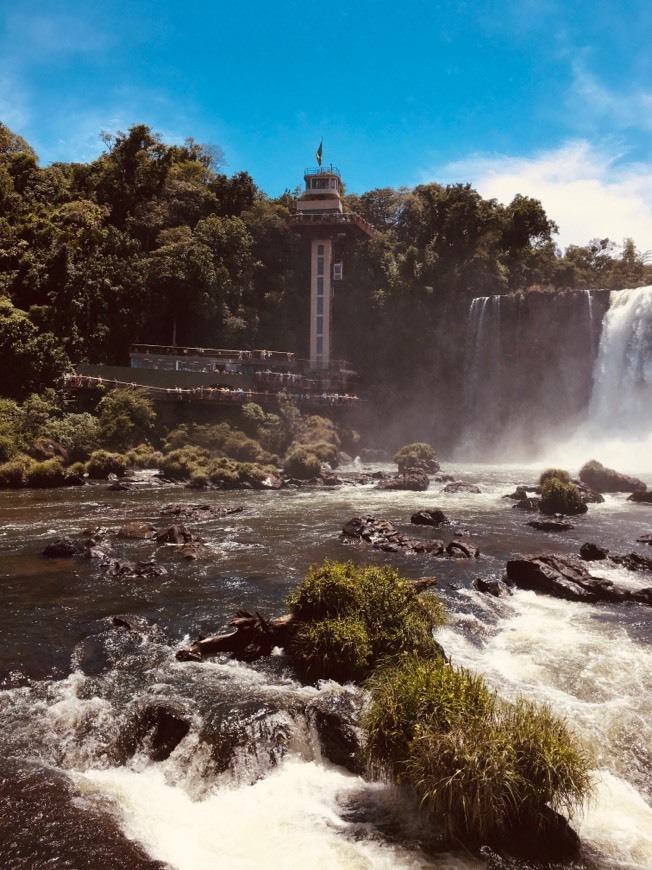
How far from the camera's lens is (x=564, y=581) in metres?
19.3

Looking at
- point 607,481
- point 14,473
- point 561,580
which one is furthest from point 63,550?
point 607,481

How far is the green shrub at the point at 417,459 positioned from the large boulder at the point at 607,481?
37.3ft

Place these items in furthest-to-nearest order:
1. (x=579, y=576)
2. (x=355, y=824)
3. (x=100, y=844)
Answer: (x=579, y=576) < (x=355, y=824) < (x=100, y=844)

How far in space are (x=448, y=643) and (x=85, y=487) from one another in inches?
1110

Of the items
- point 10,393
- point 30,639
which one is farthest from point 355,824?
point 10,393

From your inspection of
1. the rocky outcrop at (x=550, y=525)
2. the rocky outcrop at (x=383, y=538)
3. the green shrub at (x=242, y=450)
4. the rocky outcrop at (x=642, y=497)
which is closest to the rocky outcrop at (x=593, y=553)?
the rocky outcrop at (x=550, y=525)

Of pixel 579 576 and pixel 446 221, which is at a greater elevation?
pixel 446 221

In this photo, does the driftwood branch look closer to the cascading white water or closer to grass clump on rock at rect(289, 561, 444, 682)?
grass clump on rock at rect(289, 561, 444, 682)

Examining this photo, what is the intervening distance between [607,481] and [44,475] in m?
35.0

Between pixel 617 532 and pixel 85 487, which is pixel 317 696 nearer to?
pixel 617 532

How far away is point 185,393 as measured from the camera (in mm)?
49750

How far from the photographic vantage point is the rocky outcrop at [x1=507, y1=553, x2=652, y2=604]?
18.6 metres

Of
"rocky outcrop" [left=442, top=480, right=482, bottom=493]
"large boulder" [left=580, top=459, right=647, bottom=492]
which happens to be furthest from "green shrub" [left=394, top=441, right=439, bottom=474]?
"large boulder" [left=580, top=459, right=647, bottom=492]

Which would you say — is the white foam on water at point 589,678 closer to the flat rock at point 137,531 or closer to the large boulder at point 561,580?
the large boulder at point 561,580
